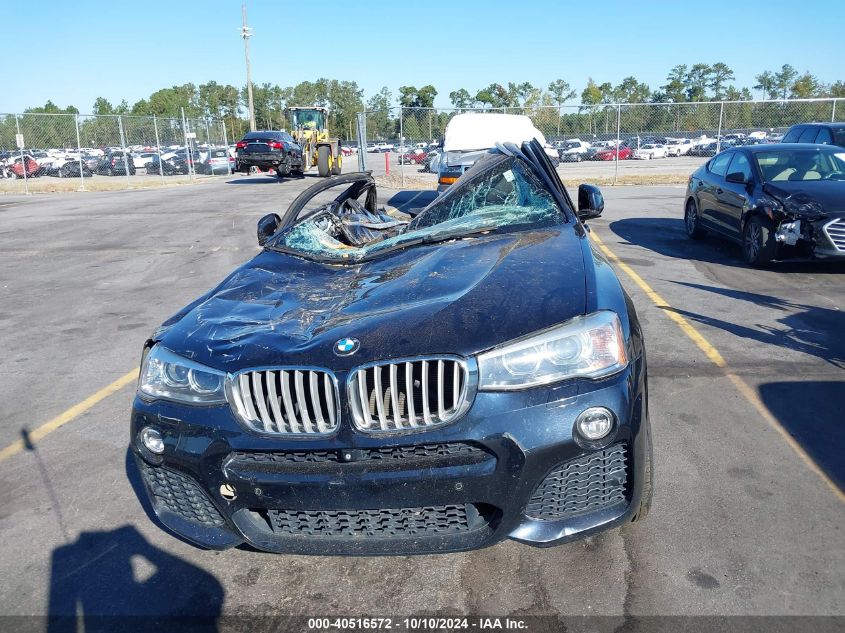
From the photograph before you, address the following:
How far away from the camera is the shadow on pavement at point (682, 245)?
880 cm

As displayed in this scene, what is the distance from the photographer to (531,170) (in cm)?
456

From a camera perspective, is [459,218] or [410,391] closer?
[410,391]

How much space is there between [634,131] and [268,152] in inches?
559

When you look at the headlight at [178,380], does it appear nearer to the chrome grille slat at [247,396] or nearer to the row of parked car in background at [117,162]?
the chrome grille slat at [247,396]

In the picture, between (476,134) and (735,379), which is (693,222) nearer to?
(476,134)

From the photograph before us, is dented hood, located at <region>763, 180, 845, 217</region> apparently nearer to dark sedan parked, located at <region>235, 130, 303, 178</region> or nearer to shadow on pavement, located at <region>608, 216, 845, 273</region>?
shadow on pavement, located at <region>608, 216, 845, 273</region>

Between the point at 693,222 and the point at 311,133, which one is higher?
the point at 311,133

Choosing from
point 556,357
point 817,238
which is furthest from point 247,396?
point 817,238

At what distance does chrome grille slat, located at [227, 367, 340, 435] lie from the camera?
2.52 m

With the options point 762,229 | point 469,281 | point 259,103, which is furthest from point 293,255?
point 259,103

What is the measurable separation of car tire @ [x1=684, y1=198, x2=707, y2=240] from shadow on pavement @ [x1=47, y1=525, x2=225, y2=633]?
9528 mm

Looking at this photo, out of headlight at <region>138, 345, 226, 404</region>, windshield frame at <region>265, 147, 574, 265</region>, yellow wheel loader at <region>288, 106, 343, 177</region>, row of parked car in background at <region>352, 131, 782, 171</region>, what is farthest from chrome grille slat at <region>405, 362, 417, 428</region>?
yellow wheel loader at <region>288, 106, 343, 177</region>

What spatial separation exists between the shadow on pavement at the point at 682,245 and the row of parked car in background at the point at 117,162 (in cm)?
2568

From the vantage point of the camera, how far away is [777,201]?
8.45 metres
